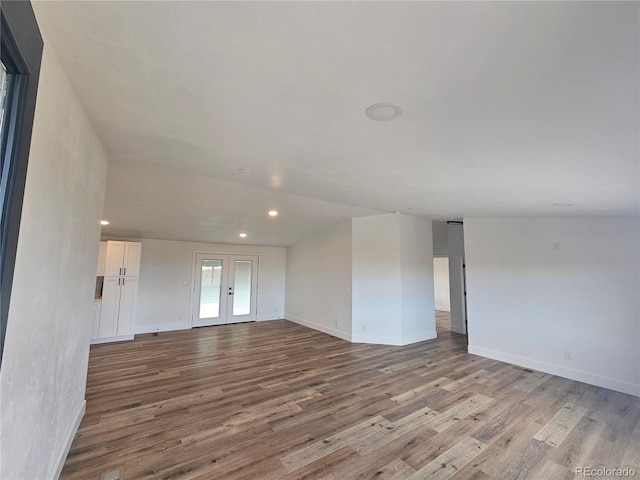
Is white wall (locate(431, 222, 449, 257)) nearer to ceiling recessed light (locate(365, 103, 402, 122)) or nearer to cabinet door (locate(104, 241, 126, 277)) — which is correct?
ceiling recessed light (locate(365, 103, 402, 122))

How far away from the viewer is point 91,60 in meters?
1.41

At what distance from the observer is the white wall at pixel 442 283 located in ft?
36.6

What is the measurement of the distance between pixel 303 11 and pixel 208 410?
3548 millimetres

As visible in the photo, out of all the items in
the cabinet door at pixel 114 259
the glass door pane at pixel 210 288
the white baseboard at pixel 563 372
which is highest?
the cabinet door at pixel 114 259

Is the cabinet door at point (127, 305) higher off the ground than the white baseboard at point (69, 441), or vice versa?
the cabinet door at point (127, 305)

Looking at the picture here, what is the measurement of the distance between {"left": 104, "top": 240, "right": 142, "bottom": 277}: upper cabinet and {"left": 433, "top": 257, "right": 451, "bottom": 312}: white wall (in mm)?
10069

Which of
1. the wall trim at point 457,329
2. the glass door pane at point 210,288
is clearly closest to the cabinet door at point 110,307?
the glass door pane at point 210,288

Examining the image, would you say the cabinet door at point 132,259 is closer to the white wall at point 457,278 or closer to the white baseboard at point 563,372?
the white baseboard at point 563,372

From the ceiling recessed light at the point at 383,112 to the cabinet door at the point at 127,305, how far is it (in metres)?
6.40

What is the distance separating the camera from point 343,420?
2.85m

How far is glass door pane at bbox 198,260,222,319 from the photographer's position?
7723 mm

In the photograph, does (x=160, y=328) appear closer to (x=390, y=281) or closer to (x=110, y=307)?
(x=110, y=307)

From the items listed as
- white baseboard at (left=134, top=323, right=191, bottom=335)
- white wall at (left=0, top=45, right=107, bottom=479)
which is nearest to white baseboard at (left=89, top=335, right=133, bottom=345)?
white baseboard at (left=134, top=323, right=191, bottom=335)

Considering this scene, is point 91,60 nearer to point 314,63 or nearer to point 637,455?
point 314,63
